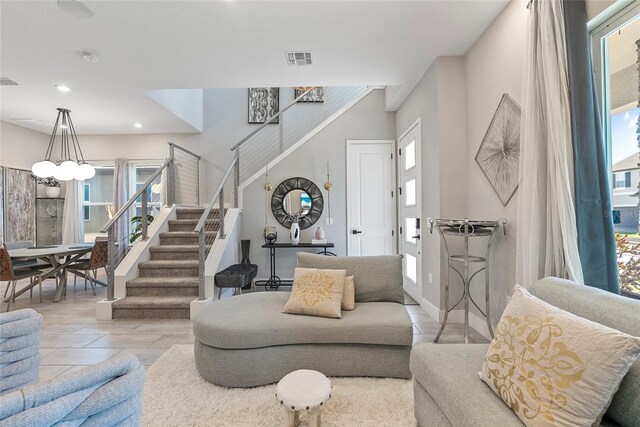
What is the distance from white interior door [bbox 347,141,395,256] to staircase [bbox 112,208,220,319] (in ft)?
7.68

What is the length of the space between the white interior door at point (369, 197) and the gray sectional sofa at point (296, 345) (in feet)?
9.86

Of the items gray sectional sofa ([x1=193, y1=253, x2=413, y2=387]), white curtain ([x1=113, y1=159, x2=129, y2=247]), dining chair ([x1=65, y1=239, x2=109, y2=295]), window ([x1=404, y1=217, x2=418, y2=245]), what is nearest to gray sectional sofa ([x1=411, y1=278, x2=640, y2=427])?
gray sectional sofa ([x1=193, y1=253, x2=413, y2=387])

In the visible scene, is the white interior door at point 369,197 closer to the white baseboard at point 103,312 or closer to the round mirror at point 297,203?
the round mirror at point 297,203

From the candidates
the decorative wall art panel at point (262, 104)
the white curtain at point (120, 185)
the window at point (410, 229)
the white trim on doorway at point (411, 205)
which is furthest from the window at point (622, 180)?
the white curtain at point (120, 185)

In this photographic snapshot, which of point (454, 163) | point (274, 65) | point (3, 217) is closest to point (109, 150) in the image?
point (3, 217)

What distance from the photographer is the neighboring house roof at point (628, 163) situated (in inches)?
67.6

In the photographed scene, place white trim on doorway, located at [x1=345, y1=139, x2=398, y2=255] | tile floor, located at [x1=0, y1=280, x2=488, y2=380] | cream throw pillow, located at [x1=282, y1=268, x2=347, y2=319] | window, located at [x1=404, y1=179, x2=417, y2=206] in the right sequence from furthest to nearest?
white trim on doorway, located at [x1=345, y1=139, x2=398, y2=255], window, located at [x1=404, y1=179, x2=417, y2=206], tile floor, located at [x1=0, y1=280, x2=488, y2=380], cream throw pillow, located at [x1=282, y1=268, x2=347, y2=319]

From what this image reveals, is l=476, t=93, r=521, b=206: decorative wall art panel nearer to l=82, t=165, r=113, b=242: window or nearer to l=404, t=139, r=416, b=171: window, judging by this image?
l=404, t=139, r=416, b=171: window

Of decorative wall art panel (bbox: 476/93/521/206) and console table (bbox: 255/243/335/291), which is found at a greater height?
decorative wall art panel (bbox: 476/93/521/206)

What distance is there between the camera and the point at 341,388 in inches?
82.3

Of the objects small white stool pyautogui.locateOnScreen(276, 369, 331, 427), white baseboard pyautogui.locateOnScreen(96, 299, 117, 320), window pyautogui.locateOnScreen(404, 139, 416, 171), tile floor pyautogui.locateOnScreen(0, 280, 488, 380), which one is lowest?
tile floor pyautogui.locateOnScreen(0, 280, 488, 380)

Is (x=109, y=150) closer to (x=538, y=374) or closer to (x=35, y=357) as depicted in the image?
(x=35, y=357)

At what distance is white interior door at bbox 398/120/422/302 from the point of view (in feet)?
13.3

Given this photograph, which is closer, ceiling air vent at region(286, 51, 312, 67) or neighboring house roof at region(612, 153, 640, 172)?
neighboring house roof at region(612, 153, 640, 172)
